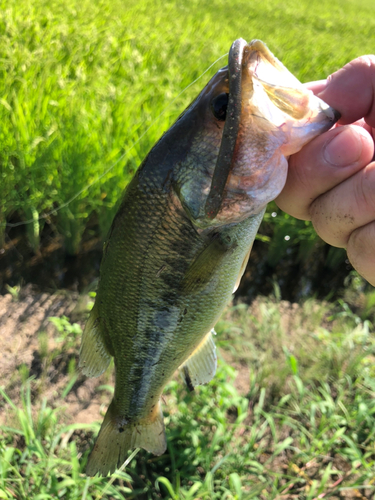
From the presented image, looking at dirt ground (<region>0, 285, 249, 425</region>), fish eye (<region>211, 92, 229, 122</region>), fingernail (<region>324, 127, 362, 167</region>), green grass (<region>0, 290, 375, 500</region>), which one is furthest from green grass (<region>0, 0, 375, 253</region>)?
green grass (<region>0, 290, 375, 500</region>)

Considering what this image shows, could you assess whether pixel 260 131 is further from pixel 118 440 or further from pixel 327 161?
pixel 118 440

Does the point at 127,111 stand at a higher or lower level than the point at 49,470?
higher

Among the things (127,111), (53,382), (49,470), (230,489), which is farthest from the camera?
(127,111)

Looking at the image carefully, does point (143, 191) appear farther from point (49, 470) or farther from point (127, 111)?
point (127, 111)

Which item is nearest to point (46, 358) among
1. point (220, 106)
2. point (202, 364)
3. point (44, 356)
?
point (44, 356)

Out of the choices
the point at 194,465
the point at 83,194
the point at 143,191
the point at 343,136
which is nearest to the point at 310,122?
the point at 343,136

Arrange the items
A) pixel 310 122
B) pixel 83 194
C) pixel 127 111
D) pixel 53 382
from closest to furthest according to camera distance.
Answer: pixel 310 122 < pixel 53 382 < pixel 83 194 < pixel 127 111

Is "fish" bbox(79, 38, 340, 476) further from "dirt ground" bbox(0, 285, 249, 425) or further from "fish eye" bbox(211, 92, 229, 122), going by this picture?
"dirt ground" bbox(0, 285, 249, 425)

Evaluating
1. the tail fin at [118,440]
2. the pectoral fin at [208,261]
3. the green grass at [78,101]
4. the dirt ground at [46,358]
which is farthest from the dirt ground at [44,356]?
the pectoral fin at [208,261]
